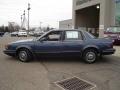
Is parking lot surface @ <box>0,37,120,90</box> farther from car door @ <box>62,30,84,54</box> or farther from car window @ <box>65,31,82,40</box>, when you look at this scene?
car window @ <box>65,31,82,40</box>

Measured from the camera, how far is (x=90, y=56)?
8617 mm

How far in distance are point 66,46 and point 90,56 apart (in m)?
1.19

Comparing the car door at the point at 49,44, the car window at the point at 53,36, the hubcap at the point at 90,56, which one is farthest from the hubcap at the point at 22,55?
the hubcap at the point at 90,56

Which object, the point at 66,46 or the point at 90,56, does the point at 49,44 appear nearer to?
the point at 66,46

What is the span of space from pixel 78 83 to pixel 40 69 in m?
2.09

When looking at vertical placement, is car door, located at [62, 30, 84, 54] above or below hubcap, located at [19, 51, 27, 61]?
above

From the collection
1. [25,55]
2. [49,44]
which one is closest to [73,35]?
[49,44]

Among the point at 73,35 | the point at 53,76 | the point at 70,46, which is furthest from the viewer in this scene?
the point at 73,35

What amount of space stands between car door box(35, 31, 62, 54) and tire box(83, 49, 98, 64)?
120 cm

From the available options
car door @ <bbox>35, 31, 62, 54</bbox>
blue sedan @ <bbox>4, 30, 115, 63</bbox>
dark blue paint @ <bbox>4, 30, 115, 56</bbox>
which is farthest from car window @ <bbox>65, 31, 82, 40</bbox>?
car door @ <bbox>35, 31, 62, 54</bbox>

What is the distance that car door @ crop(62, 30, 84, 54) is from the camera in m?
8.56

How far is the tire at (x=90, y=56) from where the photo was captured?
8.62 meters

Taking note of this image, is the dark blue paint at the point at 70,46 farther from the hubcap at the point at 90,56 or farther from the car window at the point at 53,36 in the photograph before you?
the hubcap at the point at 90,56

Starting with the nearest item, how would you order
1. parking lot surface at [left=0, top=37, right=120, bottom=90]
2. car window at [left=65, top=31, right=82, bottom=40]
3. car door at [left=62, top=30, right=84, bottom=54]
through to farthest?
parking lot surface at [left=0, top=37, right=120, bottom=90] → car door at [left=62, top=30, right=84, bottom=54] → car window at [left=65, top=31, right=82, bottom=40]
